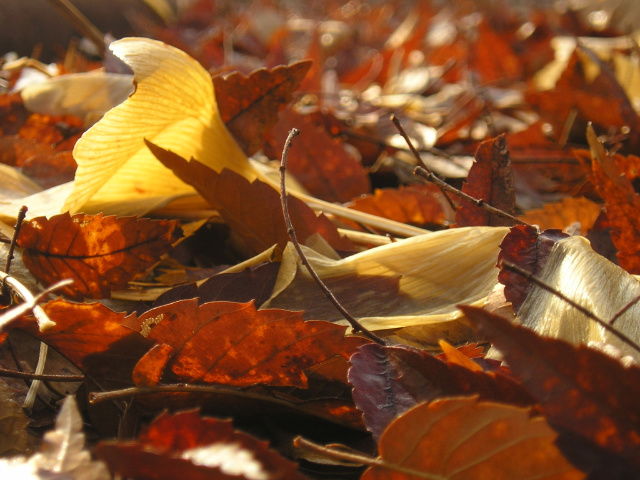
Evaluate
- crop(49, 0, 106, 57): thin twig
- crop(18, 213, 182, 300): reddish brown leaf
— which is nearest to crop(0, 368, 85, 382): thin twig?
crop(18, 213, 182, 300): reddish brown leaf

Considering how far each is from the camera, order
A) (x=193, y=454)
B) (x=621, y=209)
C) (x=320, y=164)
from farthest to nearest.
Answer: (x=320, y=164) → (x=621, y=209) → (x=193, y=454)

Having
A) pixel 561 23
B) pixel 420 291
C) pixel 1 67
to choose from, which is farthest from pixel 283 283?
pixel 561 23

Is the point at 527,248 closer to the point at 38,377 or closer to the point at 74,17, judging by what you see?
the point at 38,377

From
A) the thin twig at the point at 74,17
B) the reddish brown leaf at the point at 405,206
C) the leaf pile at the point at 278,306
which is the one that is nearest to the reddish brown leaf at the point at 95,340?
the leaf pile at the point at 278,306

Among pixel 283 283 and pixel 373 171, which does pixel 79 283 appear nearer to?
pixel 283 283

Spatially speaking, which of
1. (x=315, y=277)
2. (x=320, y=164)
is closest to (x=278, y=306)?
(x=315, y=277)

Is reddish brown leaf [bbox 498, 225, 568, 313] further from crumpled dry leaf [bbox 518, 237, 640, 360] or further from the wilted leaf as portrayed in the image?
the wilted leaf

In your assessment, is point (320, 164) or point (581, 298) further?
point (320, 164)
